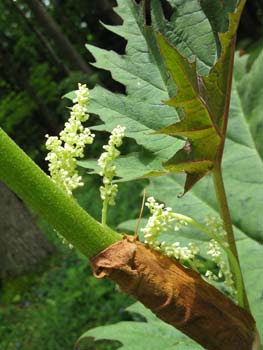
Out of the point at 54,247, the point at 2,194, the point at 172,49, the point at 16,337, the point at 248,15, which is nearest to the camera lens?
the point at 172,49

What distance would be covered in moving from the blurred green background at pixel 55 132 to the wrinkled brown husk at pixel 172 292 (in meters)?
Answer: 0.89

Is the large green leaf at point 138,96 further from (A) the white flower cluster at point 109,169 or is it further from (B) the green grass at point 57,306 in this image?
(B) the green grass at point 57,306

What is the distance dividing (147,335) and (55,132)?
38.8ft

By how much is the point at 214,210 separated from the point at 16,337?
13.5 feet

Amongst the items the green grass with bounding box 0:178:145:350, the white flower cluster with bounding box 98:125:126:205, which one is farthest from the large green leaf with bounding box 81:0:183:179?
the green grass with bounding box 0:178:145:350

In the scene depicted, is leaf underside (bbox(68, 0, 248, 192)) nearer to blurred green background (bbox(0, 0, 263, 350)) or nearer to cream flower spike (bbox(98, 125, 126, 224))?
cream flower spike (bbox(98, 125, 126, 224))

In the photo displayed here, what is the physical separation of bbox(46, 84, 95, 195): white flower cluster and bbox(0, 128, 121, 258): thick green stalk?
47mm

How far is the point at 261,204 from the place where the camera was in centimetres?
108

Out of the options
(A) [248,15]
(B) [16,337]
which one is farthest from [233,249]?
(A) [248,15]

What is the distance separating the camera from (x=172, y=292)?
0.65m

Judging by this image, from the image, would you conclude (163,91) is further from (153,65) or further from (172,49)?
(172,49)

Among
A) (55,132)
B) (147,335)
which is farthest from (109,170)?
(55,132)

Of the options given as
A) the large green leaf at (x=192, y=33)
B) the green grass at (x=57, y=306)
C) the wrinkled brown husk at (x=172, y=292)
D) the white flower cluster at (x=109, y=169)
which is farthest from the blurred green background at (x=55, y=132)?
the wrinkled brown husk at (x=172, y=292)

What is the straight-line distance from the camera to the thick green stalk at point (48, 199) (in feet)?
2.11
